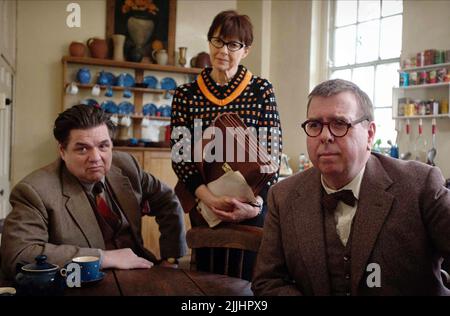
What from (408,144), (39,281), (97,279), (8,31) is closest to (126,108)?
(8,31)

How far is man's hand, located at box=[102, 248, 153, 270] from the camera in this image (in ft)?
5.03

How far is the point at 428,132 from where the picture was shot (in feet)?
13.9

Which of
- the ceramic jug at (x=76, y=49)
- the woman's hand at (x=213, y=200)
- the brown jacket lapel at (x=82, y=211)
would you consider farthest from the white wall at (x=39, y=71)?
the woman's hand at (x=213, y=200)

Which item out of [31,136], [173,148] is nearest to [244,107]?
[173,148]

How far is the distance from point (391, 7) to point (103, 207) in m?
4.04

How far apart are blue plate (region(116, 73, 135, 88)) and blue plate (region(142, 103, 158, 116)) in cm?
32

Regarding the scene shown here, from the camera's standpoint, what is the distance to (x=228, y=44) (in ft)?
6.29

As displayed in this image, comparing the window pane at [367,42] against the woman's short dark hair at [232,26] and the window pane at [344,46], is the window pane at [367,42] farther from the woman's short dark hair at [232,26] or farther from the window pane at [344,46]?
the woman's short dark hair at [232,26]

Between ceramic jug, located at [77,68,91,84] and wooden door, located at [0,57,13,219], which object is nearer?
wooden door, located at [0,57,13,219]

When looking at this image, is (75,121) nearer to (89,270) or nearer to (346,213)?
(89,270)

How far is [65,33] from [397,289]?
16.7ft

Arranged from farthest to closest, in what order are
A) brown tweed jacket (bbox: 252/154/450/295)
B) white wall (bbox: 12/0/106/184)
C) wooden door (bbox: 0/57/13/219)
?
white wall (bbox: 12/0/106/184) < wooden door (bbox: 0/57/13/219) < brown tweed jacket (bbox: 252/154/450/295)

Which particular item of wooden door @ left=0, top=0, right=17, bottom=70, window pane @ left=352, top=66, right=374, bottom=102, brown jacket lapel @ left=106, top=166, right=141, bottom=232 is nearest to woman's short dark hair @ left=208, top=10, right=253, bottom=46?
brown jacket lapel @ left=106, top=166, right=141, bottom=232

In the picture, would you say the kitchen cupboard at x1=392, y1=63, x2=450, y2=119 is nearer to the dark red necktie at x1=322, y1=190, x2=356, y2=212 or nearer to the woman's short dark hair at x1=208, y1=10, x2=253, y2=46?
the woman's short dark hair at x1=208, y1=10, x2=253, y2=46
